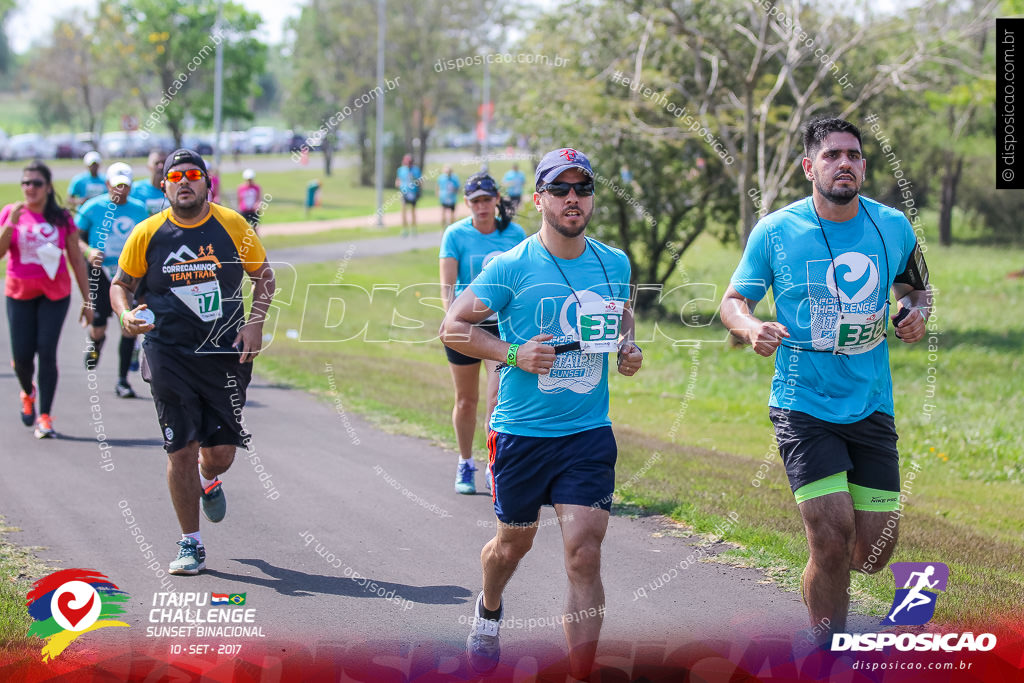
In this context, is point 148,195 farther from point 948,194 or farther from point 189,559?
point 948,194

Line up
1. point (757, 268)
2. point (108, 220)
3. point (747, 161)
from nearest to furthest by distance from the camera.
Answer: point (757, 268) → point (108, 220) → point (747, 161)

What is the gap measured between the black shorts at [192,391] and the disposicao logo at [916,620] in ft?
11.1

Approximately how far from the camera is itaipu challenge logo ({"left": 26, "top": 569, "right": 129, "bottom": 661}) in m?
4.72

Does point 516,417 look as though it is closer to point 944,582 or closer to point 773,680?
point 773,680

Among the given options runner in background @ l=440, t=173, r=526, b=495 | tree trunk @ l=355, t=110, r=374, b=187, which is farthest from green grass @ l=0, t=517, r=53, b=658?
tree trunk @ l=355, t=110, r=374, b=187

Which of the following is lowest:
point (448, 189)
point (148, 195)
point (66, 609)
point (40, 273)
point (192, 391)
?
point (66, 609)

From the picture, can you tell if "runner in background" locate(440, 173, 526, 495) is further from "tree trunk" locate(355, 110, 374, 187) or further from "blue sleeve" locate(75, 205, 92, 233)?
"tree trunk" locate(355, 110, 374, 187)

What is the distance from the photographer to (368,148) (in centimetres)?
4803

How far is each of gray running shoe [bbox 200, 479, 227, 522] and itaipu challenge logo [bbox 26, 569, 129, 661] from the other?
4.18 feet

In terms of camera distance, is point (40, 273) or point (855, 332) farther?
point (40, 273)

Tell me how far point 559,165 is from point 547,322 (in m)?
0.65

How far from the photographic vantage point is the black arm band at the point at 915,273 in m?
4.78

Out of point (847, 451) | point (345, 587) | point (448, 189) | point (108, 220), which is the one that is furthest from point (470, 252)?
point (448, 189)

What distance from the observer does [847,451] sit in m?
4.56
